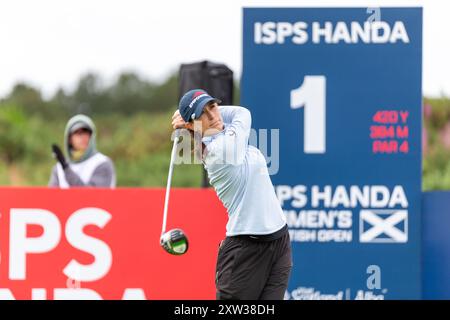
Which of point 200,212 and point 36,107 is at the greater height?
point 36,107

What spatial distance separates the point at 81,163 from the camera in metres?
10.1

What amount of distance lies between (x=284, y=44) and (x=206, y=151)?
251cm

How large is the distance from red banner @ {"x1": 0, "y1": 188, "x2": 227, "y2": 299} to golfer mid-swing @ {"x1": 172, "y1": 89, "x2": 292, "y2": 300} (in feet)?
6.40

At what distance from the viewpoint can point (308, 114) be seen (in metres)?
8.67

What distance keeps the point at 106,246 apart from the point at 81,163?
1.68 meters

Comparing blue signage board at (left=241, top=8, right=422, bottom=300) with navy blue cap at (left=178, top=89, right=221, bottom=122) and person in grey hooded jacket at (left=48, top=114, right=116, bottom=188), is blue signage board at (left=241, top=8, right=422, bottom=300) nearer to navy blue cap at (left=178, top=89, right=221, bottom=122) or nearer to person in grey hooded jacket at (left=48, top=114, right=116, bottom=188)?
person in grey hooded jacket at (left=48, top=114, right=116, bottom=188)

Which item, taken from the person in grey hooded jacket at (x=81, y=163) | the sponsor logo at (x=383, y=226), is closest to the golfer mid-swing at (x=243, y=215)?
the sponsor logo at (x=383, y=226)

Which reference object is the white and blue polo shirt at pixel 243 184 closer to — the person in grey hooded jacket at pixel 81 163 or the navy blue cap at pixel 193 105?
the navy blue cap at pixel 193 105

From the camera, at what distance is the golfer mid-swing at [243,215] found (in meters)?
6.49

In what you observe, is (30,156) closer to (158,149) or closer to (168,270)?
(158,149)

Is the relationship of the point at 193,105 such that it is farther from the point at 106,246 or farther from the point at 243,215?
the point at 106,246

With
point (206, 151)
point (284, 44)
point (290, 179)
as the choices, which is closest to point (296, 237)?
point (290, 179)

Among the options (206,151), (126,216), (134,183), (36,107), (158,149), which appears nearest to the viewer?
(206,151)

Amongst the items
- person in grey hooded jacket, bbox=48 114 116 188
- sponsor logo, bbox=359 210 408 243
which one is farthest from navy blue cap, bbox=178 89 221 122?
person in grey hooded jacket, bbox=48 114 116 188
